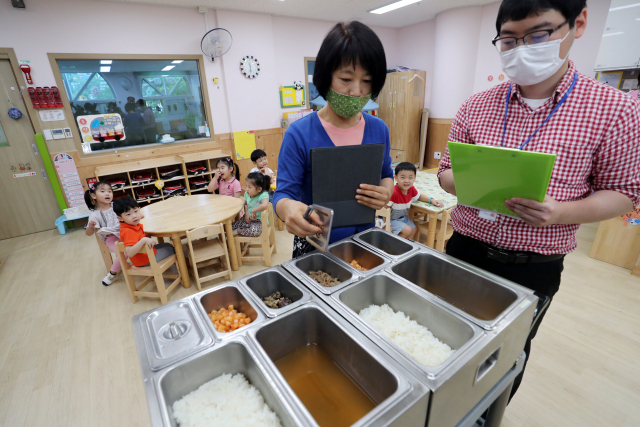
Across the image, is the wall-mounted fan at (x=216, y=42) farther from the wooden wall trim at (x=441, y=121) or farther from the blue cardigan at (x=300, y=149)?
the blue cardigan at (x=300, y=149)

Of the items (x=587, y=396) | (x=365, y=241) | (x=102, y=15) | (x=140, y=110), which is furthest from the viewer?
(x=140, y=110)

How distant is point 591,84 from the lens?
0.96 m

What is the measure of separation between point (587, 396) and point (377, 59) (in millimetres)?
2256

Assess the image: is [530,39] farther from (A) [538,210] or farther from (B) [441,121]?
(B) [441,121]

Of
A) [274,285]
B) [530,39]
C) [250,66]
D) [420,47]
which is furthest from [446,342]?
[420,47]

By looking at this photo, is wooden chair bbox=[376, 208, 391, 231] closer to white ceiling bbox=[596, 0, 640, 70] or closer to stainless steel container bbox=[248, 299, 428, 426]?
stainless steel container bbox=[248, 299, 428, 426]

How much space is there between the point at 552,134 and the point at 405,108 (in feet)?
18.7

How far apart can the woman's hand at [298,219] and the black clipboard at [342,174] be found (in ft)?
0.23

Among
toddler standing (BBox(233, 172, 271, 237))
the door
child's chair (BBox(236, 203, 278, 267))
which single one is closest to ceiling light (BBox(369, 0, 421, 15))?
toddler standing (BBox(233, 172, 271, 237))

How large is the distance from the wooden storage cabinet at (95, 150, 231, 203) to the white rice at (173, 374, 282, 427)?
4381 mm

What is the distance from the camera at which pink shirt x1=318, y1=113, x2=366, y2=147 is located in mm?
1254

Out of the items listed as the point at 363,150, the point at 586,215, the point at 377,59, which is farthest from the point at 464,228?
the point at 377,59

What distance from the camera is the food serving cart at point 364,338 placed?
744 millimetres

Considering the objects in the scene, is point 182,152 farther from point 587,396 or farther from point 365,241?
point 587,396
